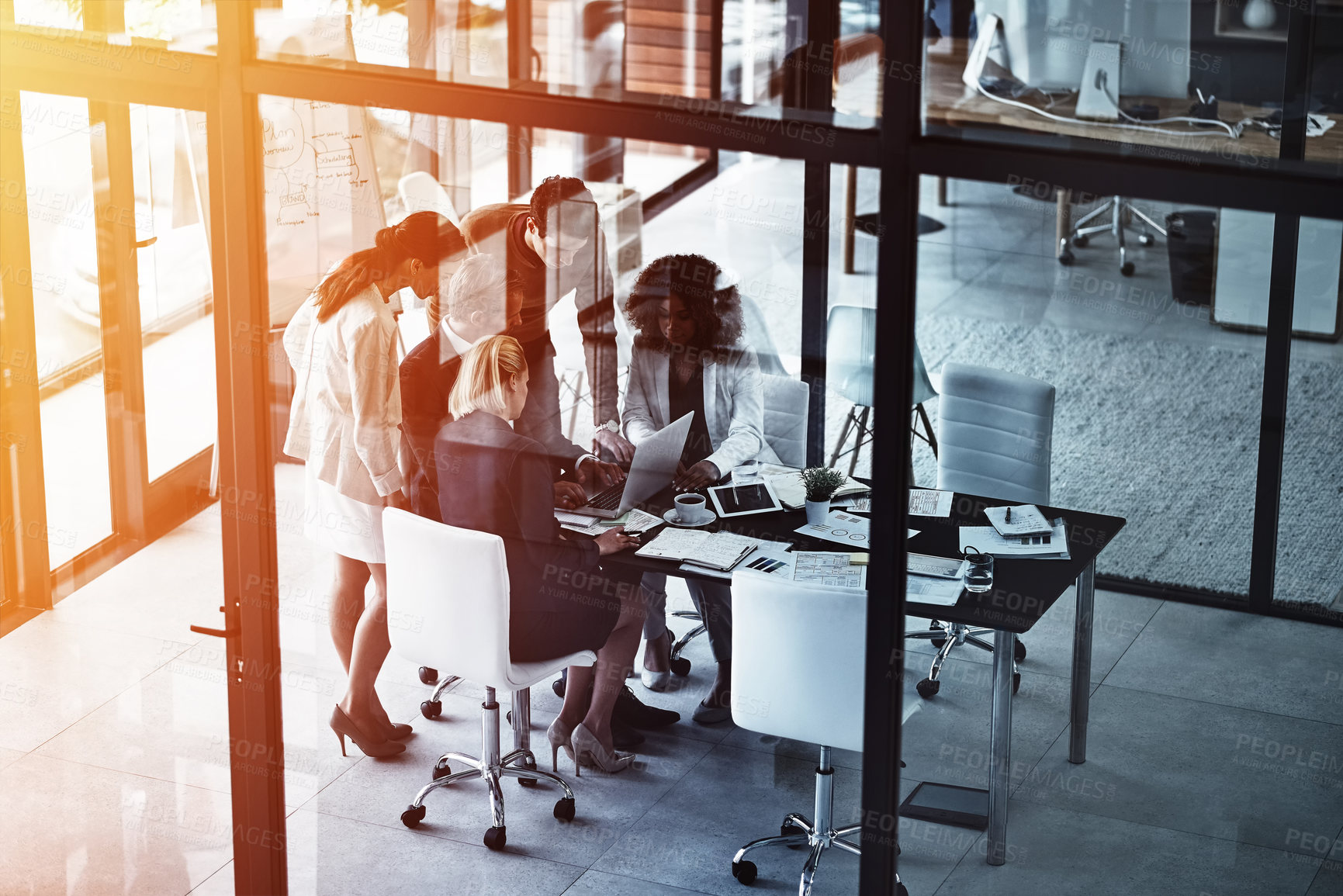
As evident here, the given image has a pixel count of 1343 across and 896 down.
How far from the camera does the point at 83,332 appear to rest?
459cm

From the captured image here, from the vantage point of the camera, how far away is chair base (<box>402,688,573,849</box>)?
13.1 ft

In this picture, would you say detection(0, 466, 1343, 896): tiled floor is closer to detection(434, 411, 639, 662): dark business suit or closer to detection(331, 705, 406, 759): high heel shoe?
detection(331, 705, 406, 759): high heel shoe

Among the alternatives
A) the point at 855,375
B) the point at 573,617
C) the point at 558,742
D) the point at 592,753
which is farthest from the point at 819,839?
the point at 855,375

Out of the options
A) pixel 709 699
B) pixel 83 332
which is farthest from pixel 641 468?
pixel 83 332

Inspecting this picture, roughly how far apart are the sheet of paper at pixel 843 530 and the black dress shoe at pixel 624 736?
749 millimetres

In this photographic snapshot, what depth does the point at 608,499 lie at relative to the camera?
13.8 ft

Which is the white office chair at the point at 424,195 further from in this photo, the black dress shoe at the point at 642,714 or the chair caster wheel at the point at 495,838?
the chair caster wheel at the point at 495,838

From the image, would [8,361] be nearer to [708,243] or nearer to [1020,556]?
[708,243]

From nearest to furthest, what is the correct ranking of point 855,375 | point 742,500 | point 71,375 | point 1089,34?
point 1089,34 → point 742,500 → point 855,375 → point 71,375

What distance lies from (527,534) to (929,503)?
1.13 m

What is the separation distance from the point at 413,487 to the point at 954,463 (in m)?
1.60

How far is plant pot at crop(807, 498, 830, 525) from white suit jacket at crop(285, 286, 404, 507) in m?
1.20

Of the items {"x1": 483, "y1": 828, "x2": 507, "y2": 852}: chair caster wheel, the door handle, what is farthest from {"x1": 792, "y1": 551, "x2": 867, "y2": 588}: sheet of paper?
the door handle

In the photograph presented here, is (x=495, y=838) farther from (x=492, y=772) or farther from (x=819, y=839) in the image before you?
(x=819, y=839)
